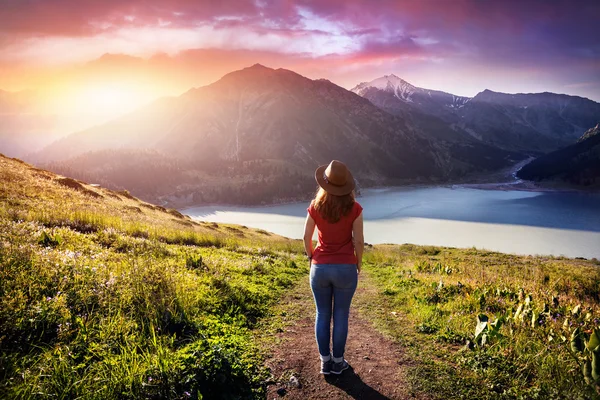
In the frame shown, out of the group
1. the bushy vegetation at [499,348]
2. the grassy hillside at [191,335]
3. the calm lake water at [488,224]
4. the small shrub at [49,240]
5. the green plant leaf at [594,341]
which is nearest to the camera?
the grassy hillside at [191,335]

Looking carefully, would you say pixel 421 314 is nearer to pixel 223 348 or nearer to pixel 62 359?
pixel 223 348

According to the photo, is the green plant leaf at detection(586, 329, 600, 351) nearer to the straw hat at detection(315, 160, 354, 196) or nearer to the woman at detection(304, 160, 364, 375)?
the woman at detection(304, 160, 364, 375)

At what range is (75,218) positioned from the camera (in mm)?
13992

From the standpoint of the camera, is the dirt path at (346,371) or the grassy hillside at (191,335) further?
the dirt path at (346,371)

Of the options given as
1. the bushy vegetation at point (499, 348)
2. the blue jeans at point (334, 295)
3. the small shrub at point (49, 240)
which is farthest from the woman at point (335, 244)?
the small shrub at point (49, 240)

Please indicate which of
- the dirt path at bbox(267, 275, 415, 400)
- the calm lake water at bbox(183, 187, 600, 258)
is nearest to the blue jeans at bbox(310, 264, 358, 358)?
the dirt path at bbox(267, 275, 415, 400)

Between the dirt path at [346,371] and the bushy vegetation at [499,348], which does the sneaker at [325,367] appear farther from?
the bushy vegetation at [499,348]

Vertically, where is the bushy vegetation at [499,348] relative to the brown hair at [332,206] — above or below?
below

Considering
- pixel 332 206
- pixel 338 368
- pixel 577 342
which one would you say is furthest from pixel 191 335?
pixel 577 342

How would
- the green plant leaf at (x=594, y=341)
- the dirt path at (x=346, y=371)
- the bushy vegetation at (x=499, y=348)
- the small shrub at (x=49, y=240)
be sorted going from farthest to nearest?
1. the small shrub at (x=49, y=240)
2. the dirt path at (x=346, y=371)
3. the bushy vegetation at (x=499, y=348)
4. the green plant leaf at (x=594, y=341)

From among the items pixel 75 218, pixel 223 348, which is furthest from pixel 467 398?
pixel 75 218

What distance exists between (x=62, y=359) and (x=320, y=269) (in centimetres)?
356

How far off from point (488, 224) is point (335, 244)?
123381 mm

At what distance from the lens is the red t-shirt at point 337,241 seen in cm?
509
